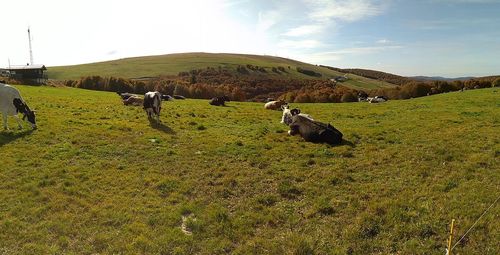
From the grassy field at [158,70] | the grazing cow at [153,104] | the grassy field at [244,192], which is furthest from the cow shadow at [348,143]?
the grassy field at [158,70]

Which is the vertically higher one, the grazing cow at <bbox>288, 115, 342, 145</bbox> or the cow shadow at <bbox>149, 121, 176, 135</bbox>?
the grazing cow at <bbox>288, 115, 342, 145</bbox>

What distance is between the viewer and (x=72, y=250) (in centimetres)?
738

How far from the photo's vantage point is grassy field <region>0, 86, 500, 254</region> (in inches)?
307

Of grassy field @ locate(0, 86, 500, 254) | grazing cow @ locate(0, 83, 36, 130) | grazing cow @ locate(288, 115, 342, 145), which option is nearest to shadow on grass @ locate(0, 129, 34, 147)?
grassy field @ locate(0, 86, 500, 254)

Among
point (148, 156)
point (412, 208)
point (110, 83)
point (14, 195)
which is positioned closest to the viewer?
point (412, 208)

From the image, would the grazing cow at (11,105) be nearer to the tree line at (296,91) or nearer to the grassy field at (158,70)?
the tree line at (296,91)

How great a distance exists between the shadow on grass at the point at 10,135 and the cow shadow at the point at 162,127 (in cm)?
560

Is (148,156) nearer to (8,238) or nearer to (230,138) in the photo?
(230,138)

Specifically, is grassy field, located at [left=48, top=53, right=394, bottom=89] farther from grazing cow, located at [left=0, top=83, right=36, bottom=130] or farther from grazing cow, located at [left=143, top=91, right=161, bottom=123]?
grazing cow, located at [left=0, top=83, right=36, bottom=130]

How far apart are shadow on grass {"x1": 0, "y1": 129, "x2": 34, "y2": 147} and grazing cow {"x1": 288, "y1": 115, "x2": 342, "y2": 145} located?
12.2 metres

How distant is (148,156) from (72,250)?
252 inches

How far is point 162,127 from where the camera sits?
63.2 feet

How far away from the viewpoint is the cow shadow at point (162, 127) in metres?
18.1

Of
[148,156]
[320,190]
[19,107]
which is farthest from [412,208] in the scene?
[19,107]
